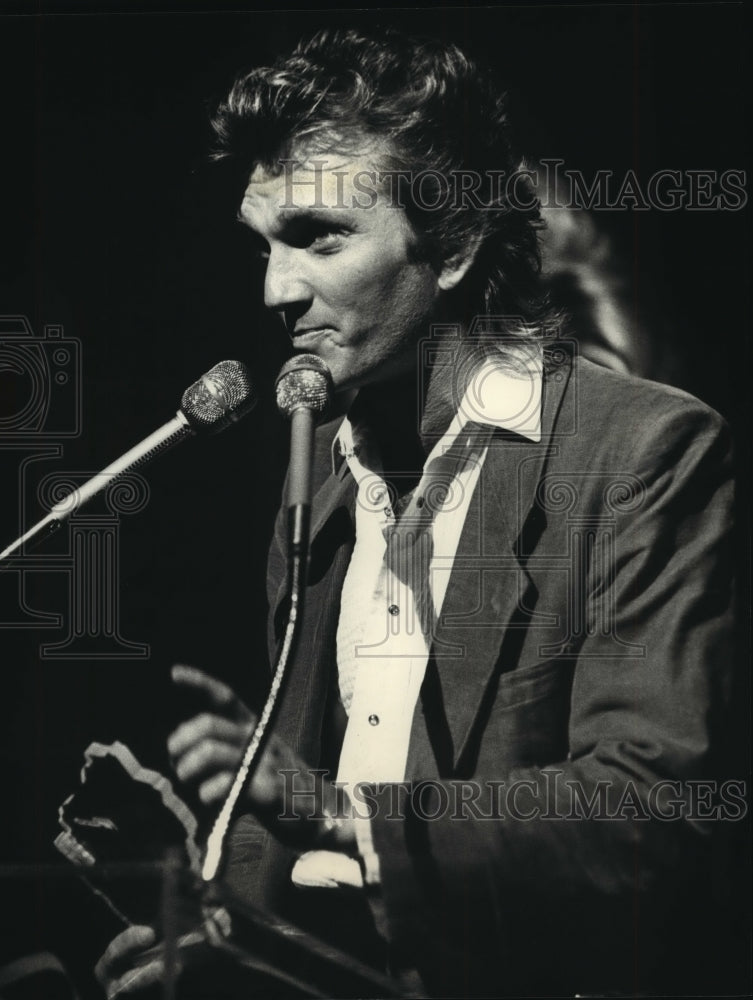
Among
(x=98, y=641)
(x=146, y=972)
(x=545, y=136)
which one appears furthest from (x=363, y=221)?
(x=146, y=972)

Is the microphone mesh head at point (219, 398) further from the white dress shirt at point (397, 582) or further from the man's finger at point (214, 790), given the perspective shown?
the man's finger at point (214, 790)

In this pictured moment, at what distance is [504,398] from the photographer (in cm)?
340

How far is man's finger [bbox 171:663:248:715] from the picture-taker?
340cm

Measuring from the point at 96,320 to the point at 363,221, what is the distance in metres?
0.74

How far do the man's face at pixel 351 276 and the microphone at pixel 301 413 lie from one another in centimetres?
9

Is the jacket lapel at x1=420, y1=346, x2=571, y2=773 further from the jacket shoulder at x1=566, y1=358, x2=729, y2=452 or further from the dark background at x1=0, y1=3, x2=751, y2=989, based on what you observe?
the dark background at x1=0, y1=3, x2=751, y2=989

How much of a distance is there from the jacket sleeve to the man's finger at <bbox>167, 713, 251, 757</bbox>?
387 mm

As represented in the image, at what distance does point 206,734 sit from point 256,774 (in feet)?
0.53

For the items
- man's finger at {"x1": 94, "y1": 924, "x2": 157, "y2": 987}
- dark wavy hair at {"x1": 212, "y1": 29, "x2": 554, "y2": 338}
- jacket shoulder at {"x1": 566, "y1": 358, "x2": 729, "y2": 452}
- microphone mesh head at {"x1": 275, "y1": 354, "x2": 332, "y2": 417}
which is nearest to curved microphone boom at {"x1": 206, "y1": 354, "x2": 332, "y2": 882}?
microphone mesh head at {"x1": 275, "y1": 354, "x2": 332, "y2": 417}

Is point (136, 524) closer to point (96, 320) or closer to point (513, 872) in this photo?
point (96, 320)

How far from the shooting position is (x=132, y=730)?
11.3 feet

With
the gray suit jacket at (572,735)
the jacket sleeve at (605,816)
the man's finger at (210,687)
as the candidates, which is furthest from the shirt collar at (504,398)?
the man's finger at (210,687)

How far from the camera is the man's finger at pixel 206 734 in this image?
339cm

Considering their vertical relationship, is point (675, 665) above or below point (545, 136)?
below
